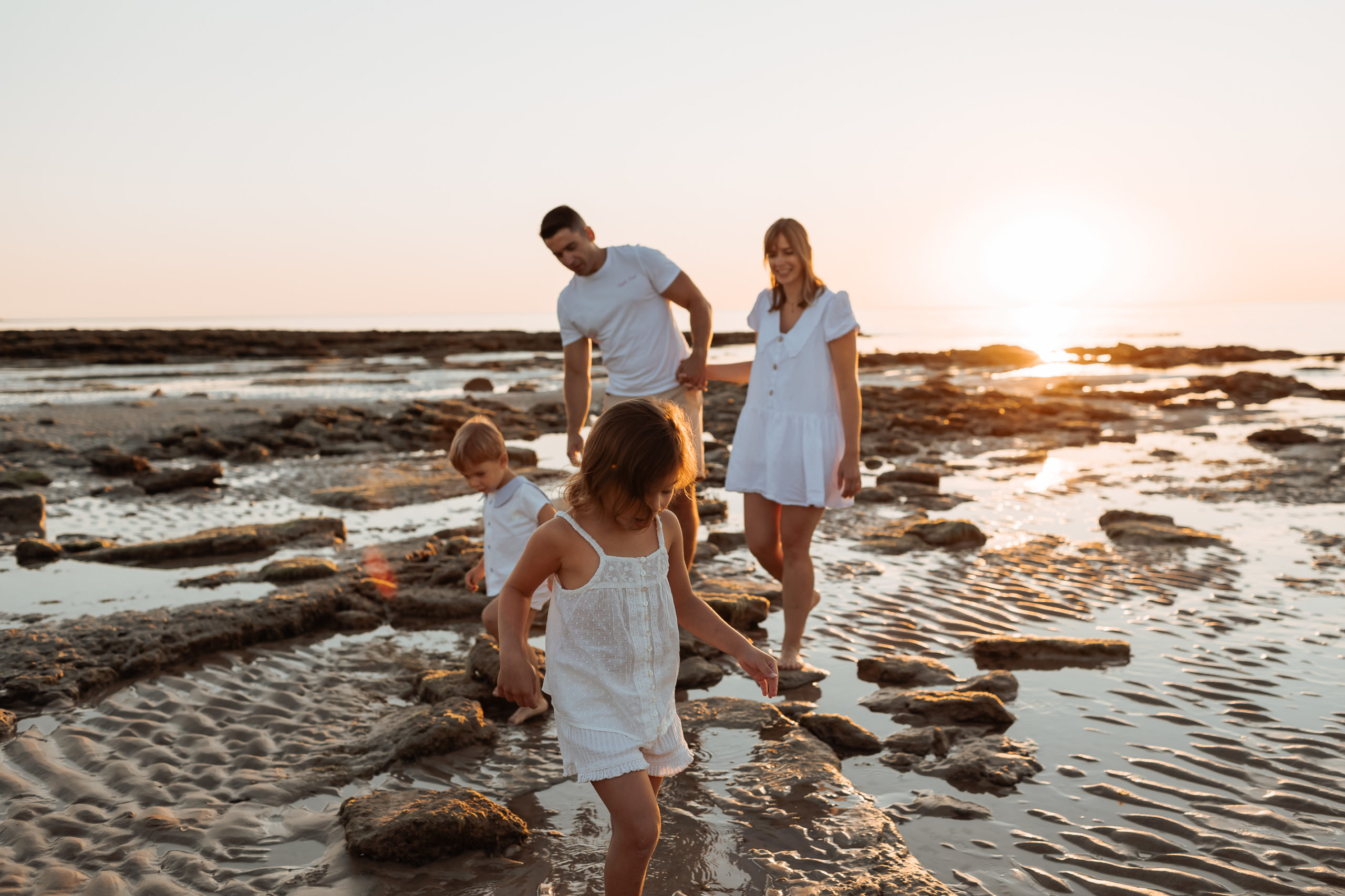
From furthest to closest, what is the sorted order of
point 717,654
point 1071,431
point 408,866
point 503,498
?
point 1071,431 < point 717,654 < point 503,498 < point 408,866

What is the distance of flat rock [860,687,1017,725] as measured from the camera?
165 inches

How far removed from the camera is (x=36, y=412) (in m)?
17.6

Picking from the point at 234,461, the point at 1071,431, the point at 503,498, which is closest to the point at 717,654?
the point at 503,498

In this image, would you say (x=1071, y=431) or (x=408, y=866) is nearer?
(x=408, y=866)

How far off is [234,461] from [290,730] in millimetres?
9703

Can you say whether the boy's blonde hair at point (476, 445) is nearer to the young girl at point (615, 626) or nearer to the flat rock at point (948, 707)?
the young girl at point (615, 626)

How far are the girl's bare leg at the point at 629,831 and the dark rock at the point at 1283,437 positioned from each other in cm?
1401

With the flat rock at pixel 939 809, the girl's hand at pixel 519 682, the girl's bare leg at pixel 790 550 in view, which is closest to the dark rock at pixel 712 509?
the girl's bare leg at pixel 790 550

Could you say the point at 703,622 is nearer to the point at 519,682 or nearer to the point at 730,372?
the point at 519,682

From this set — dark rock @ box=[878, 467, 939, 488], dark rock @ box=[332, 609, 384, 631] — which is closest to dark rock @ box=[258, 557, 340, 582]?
dark rock @ box=[332, 609, 384, 631]

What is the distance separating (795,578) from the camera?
492cm

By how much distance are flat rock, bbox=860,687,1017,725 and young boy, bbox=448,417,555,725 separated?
165 cm

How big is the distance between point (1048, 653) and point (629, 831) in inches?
134

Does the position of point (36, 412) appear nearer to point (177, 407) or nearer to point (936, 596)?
point (177, 407)
